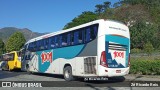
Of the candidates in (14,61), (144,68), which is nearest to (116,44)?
(144,68)

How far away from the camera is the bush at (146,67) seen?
2174cm

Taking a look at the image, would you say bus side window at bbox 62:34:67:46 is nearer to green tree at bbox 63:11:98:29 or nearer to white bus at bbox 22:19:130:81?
white bus at bbox 22:19:130:81

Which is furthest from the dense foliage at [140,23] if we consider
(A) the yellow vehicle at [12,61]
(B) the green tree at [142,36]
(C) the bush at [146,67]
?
(C) the bush at [146,67]

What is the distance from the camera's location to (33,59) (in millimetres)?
27031

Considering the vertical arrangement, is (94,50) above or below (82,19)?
below

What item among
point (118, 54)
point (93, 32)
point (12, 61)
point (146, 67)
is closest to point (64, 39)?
point (93, 32)

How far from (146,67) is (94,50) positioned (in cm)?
695

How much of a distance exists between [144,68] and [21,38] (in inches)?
2896

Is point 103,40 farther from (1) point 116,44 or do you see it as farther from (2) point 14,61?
(2) point 14,61

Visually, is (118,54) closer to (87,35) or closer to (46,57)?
(87,35)

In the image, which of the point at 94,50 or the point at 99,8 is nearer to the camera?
the point at 94,50

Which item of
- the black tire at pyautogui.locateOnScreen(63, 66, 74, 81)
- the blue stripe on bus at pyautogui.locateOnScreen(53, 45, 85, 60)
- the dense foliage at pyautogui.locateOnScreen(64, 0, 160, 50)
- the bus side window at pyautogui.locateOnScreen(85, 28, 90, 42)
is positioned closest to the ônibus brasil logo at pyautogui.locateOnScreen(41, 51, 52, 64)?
the blue stripe on bus at pyautogui.locateOnScreen(53, 45, 85, 60)

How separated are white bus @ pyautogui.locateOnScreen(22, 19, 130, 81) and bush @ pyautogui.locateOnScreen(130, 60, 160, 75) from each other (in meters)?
4.32

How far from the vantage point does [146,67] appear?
2252 cm
